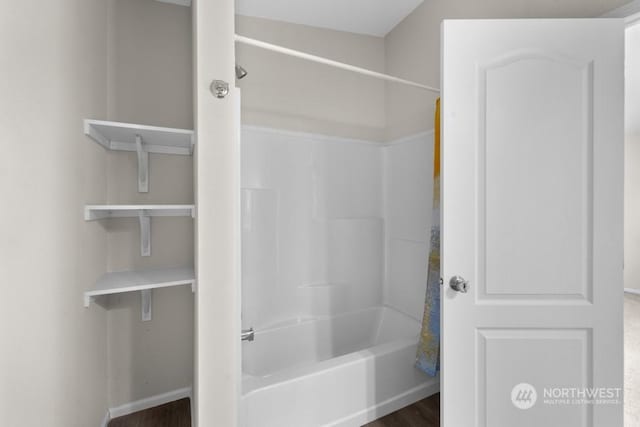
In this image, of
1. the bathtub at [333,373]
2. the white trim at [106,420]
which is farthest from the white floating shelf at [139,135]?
the white trim at [106,420]

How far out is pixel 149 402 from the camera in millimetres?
1872

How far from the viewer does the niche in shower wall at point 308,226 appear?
2133 mm

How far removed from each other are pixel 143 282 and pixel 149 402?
888mm

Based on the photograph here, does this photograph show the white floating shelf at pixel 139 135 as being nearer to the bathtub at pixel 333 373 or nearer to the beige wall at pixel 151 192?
the beige wall at pixel 151 192

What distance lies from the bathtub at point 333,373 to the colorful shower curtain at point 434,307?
0.32ft

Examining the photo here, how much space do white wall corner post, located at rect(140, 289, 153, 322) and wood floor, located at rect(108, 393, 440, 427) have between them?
1.82 feet

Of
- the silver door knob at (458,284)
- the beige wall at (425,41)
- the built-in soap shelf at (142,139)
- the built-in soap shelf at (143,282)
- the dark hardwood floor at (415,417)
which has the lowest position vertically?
the dark hardwood floor at (415,417)

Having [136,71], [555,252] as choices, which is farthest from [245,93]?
[555,252]

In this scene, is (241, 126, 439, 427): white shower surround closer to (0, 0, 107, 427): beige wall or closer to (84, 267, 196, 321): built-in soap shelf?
(84, 267, 196, 321): built-in soap shelf

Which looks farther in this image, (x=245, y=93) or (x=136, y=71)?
(x=245, y=93)

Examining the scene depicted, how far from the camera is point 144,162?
5.82ft

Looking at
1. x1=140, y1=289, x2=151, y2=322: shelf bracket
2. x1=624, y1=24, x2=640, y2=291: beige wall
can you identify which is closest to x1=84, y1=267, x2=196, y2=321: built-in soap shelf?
x1=140, y1=289, x2=151, y2=322: shelf bracket

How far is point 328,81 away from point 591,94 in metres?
1.67

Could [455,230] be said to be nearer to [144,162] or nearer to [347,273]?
[347,273]
